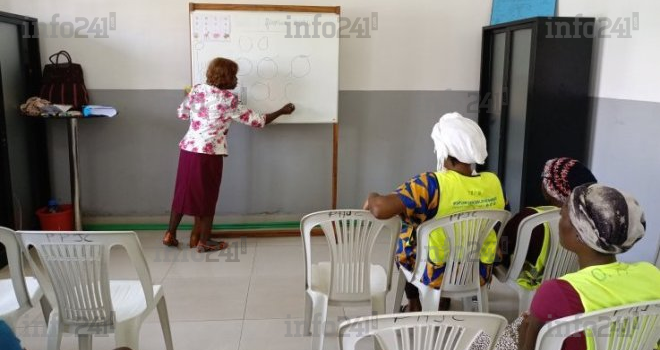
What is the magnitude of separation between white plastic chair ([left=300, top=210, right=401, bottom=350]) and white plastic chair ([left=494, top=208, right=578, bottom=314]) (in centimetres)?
55

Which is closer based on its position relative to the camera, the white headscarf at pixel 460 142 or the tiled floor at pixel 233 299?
the white headscarf at pixel 460 142

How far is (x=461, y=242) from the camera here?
2.39 metres

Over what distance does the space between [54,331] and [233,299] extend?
4.15 feet

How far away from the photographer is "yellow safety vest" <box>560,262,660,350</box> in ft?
4.64

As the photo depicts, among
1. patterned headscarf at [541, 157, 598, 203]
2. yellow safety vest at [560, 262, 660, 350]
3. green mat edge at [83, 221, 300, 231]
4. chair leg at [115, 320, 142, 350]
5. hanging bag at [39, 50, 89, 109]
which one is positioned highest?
hanging bag at [39, 50, 89, 109]

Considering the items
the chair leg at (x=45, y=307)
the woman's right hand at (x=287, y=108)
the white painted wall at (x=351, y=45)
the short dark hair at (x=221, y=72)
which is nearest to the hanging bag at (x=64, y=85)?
the white painted wall at (x=351, y=45)

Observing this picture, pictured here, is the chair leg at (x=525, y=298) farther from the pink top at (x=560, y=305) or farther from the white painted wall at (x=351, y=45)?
the white painted wall at (x=351, y=45)

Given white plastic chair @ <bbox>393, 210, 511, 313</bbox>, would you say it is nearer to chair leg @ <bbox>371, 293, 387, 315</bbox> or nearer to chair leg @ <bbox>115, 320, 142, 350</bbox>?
chair leg @ <bbox>371, 293, 387, 315</bbox>

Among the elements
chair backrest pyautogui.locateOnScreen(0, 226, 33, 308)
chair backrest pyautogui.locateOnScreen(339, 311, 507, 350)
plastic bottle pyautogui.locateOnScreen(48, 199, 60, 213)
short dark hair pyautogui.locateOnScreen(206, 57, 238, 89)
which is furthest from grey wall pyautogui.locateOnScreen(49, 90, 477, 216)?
chair backrest pyautogui.locateOnScreen(339, 311, 507, 350)

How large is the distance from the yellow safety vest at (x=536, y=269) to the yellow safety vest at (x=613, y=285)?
37.0 inches

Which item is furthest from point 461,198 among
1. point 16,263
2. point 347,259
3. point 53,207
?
point 53,207

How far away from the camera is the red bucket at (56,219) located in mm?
4223

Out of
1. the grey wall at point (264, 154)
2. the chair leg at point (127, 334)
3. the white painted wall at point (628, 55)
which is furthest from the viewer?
the grey wall at point (264, 154)

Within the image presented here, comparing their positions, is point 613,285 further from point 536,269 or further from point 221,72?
point 221,72
